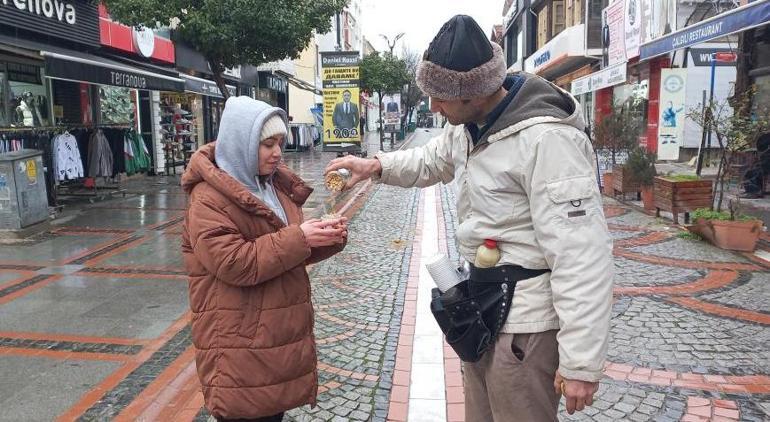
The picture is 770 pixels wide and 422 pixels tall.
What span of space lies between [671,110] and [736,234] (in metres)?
8.50

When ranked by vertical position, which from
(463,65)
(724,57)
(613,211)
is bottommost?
(613,211)

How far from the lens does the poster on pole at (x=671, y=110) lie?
48.8 feet

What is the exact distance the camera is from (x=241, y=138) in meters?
2.31

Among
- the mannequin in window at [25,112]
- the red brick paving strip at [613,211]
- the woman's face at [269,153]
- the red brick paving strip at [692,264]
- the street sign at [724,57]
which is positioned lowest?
the red brick paving strip at [692,264]

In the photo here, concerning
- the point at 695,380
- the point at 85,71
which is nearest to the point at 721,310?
the point at 695,380

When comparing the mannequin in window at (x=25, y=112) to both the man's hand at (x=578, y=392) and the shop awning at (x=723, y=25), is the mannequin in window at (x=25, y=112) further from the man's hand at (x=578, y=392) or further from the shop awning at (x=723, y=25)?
the man's hand at (x=578, y=392)

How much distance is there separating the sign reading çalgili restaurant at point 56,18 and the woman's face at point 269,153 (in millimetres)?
10038

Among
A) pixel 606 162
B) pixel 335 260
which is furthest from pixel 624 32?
pixel 335 260

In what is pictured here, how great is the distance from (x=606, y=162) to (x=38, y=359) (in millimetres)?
11867

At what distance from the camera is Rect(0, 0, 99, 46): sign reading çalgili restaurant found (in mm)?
10383

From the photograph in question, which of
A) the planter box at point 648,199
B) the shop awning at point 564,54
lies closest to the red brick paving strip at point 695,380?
the planter box at point 648,199

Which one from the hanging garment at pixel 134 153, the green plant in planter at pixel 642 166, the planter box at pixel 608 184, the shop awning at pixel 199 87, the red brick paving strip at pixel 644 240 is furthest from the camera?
the shop awning at pixel 199 87

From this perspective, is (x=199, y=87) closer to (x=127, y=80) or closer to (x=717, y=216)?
(x=127, y=80)

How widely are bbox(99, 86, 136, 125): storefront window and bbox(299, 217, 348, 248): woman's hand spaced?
13599mm
